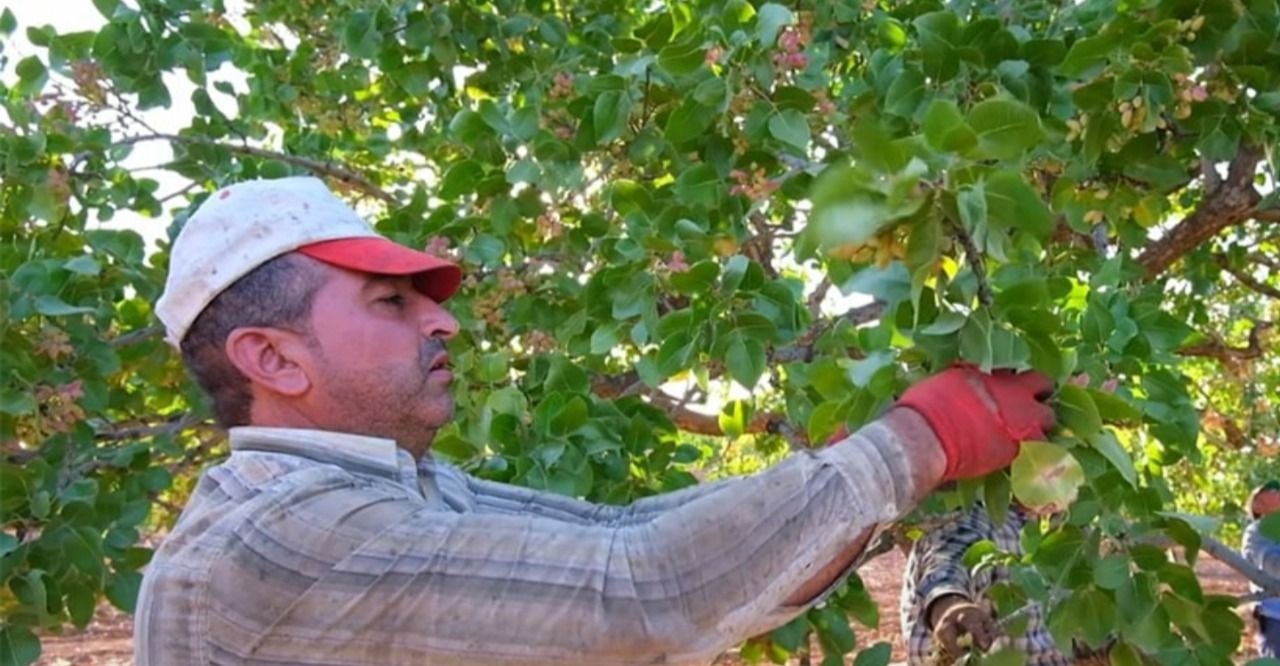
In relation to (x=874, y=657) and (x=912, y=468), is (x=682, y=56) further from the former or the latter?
(x=912, y=468)

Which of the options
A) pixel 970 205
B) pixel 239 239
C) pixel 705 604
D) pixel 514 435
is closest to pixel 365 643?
pixel 705 604

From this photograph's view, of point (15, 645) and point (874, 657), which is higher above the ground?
point (15, 645)

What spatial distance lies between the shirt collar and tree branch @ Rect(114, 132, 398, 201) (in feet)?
6.92

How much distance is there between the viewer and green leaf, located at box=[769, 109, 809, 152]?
246cm

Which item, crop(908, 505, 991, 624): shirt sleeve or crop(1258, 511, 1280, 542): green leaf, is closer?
crop(1258, 511, 1280, 542): green leaf

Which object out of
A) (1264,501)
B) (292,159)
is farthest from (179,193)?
(1264,501)

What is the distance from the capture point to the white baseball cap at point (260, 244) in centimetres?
164

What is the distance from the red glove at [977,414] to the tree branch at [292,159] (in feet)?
8.41

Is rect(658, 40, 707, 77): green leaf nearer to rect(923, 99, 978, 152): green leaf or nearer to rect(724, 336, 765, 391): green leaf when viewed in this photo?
rect(724, 336, 765, 391): green leaf

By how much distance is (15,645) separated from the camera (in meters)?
2.74

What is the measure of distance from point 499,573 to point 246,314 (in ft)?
1.78

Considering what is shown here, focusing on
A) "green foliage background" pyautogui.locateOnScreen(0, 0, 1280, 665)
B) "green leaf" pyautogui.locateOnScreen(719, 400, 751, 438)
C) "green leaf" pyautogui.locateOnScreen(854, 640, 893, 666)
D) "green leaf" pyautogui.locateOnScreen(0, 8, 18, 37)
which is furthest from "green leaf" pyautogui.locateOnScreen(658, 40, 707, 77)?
"green leaf" pyautogui.locateOnScreen(0, 8, 18, 37)

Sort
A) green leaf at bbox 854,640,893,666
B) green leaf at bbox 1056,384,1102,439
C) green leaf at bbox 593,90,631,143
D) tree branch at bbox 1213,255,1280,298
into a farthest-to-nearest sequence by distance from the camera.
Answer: tree branch at bbox 1213,255,1280,298 → green leaf at bbox 593,90,631,143 → green leaf at bbox 854,640,893,666 → green leaf at bbox 1056,384,1102,439

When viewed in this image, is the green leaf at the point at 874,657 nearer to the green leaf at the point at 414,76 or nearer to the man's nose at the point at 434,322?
the man's nose at the point at 434,322
